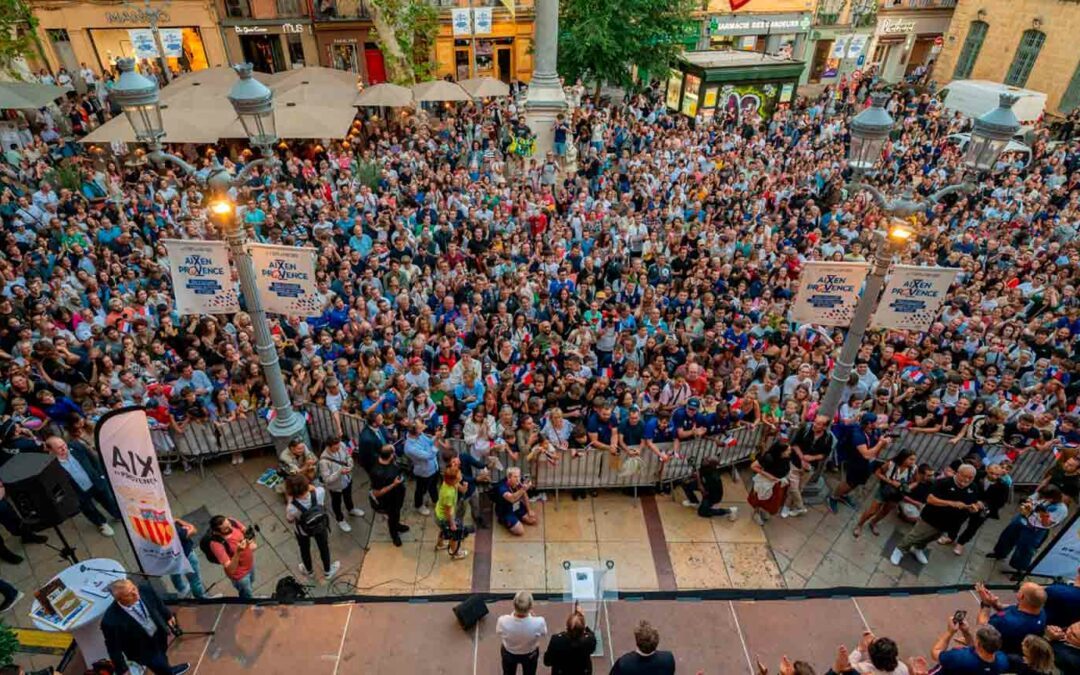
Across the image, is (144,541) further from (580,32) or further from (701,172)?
(580,32)

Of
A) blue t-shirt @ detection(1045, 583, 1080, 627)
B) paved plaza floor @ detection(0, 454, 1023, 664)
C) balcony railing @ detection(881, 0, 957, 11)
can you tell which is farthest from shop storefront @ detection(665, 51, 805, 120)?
blue t-shirt @ detection(1045, 583, 1080, 627)

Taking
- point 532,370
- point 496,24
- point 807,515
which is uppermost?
point 496,24

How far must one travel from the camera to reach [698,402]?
28.7 feet

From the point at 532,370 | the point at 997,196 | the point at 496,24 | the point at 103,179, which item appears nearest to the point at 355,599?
the point at 532,370

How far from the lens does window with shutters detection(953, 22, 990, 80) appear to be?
32.2 m

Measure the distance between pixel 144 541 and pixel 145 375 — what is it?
3905 mm

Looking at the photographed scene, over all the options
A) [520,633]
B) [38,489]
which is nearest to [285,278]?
[38,489]

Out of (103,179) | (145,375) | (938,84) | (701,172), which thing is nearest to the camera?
(145,375)

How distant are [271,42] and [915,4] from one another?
3751 centimetres

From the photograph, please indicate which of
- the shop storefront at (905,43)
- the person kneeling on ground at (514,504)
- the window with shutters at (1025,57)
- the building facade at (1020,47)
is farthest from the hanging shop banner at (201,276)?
the shop storefront at (905,43)

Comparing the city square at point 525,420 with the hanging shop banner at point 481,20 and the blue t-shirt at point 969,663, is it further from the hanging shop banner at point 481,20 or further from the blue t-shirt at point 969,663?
the hanging shop banner at point 481,20

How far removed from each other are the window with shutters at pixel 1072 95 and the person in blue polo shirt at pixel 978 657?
108 ft

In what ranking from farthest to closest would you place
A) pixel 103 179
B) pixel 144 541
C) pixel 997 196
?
pixel 997 196 → pixel 103 179 → pixel 144 541

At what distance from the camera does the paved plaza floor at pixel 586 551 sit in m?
7.68
